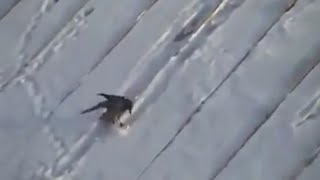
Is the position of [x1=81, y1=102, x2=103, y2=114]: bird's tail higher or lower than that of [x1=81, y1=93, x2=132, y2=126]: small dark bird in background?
higher

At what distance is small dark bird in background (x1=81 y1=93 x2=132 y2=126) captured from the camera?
5.33 feet

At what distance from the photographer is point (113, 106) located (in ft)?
5.34

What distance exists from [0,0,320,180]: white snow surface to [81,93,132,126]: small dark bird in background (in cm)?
1

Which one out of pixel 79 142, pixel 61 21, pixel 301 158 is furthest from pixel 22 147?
pixel 301 158

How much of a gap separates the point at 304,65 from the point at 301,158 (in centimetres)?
19

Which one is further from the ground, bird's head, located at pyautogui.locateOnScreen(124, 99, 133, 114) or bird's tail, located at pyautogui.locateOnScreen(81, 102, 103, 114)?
bird's tail, located at pyautogui.locateOnScreen(81, 102, 103, 114)

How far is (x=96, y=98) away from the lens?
165 cm

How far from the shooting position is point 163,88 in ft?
5.41

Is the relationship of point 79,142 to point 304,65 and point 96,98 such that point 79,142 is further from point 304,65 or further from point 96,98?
point 304,65

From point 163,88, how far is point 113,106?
0.32ft

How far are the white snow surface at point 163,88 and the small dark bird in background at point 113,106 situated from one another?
0.01 meters

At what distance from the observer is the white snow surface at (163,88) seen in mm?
1555

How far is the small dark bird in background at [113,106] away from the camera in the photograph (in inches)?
63.9

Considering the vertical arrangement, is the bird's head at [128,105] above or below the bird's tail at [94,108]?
below
